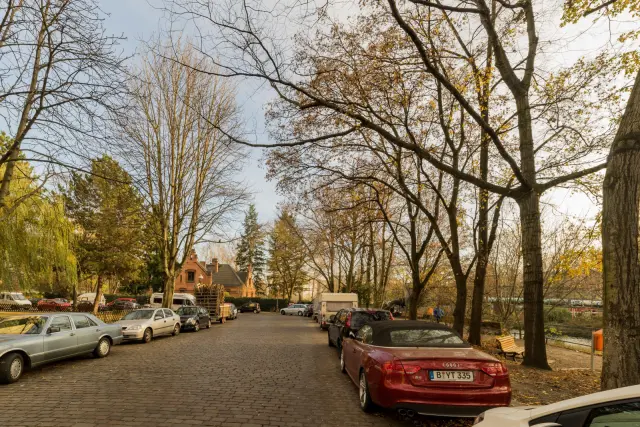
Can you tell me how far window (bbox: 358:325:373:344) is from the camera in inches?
283

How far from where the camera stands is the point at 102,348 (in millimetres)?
11977

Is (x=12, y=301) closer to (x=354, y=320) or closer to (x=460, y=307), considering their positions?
(x=354, y=320)

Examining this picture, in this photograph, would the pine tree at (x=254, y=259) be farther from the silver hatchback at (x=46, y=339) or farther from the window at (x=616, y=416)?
the window at (x=616, y=416)

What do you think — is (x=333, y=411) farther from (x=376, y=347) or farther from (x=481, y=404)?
(x=481, y=404)

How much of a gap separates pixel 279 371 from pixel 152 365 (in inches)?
134

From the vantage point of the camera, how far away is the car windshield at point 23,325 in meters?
9.41

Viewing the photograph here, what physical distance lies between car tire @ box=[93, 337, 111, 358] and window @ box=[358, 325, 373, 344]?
8203 millimetres

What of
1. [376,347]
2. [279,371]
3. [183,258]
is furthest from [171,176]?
[376,347]

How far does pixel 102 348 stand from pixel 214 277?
69201 mm

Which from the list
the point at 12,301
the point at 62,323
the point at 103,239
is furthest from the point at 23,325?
the point at 12,301

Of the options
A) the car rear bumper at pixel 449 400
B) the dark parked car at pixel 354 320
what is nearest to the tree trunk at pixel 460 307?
the dark parked car at pixel 354 320

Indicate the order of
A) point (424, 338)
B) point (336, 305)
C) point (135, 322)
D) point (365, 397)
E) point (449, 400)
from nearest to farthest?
1. point (449, 400)
2. point (365, 397)
3. point (424, 338)
4. point (135, 322)
5. point (336, 305)

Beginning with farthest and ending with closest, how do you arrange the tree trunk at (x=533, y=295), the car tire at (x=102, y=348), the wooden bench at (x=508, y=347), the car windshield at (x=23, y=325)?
the wooden bench at (x=508, y=347) < the car tire at (x=102, y=348) < the tree trunk at (x=533, y=295) < the car windshield at (x=23, y=325)

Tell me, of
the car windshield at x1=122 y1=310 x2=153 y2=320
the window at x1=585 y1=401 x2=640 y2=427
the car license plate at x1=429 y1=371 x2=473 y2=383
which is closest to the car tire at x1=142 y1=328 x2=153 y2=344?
the car windshield at x1=122 y1=310 x2=153 y2=320
